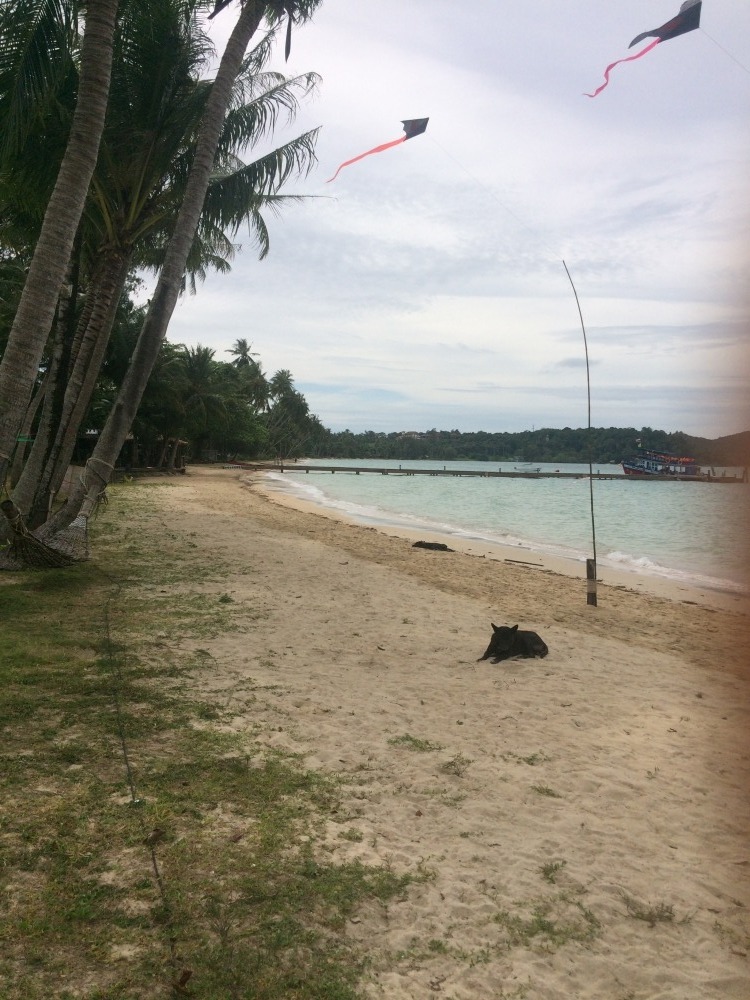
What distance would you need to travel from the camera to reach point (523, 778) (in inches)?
149

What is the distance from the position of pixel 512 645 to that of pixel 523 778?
249 centimetres

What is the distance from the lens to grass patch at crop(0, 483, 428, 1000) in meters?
2.18

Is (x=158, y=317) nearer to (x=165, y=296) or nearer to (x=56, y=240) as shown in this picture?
(x=165, y=296)

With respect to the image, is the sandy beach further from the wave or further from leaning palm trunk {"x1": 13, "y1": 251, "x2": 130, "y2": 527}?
the wave

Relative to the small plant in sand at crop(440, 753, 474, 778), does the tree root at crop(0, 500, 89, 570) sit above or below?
above

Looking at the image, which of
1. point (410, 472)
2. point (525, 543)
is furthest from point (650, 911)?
point (410, 472)

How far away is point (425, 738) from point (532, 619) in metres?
4.15

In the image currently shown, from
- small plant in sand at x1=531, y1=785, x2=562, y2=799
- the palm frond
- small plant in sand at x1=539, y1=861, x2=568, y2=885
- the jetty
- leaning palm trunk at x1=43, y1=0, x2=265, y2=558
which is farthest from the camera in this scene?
the jetty

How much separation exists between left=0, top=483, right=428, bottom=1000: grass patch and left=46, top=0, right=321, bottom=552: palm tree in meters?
3.94

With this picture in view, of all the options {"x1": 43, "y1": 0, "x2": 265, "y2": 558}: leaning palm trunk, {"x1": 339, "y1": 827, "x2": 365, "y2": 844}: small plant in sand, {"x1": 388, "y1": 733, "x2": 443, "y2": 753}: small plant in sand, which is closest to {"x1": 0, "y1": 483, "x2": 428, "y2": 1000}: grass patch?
{"x1": 339, "y1": 827, "x2": 365, "y2": 844}: small plant in sand

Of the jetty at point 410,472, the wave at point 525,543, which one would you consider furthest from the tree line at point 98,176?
the jetty at point 410,472

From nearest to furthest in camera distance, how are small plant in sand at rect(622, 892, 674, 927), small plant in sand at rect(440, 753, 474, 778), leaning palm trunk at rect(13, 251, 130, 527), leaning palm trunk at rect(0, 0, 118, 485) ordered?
small plant in sand at rect(622, 892, 674, 927), small plant in sand at rect(440, 753, 474, 778), leaning palm trunk at rect(0, 0, 118, 485), leaning palm trunk at rect(13, 251, 130, 527)

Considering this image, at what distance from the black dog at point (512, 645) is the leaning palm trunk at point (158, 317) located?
5514mm

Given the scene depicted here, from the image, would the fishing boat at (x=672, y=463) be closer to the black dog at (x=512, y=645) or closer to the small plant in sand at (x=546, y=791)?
the small plant in sand at (x=546, y=791)
